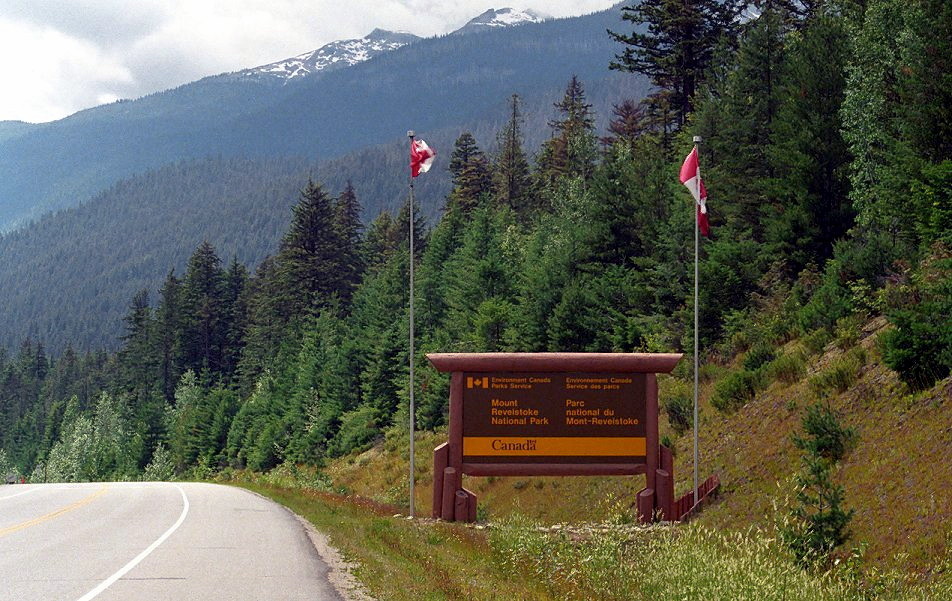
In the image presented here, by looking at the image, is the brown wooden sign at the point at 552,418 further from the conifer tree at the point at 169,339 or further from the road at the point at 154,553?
the conifer tree at the point at 169,339

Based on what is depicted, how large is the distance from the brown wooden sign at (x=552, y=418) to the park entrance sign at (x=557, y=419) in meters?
0.02

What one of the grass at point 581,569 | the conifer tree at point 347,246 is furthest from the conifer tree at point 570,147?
the grass at point 581,569

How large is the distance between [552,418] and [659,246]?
24182mm

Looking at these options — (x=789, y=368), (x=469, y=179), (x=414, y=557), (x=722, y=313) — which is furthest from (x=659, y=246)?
(x=469, y=179)

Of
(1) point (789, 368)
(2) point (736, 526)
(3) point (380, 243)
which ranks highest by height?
(3) point (380, 243)

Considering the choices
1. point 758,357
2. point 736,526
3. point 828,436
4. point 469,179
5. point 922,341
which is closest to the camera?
point 736,526

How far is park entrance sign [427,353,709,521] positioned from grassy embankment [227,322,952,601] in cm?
128

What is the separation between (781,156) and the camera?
40.2 meters

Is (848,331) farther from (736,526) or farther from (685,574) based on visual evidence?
(685,574)

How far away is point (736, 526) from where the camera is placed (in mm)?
23000

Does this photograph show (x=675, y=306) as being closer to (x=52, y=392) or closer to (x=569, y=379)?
(x=569, y=379)

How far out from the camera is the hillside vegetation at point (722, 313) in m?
18.5

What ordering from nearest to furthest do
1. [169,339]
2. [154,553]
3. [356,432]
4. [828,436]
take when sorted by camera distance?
[154,553], [828,436], [356,432], [169,339]

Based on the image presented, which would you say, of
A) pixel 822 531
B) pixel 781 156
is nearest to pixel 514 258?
pixel 781 156
